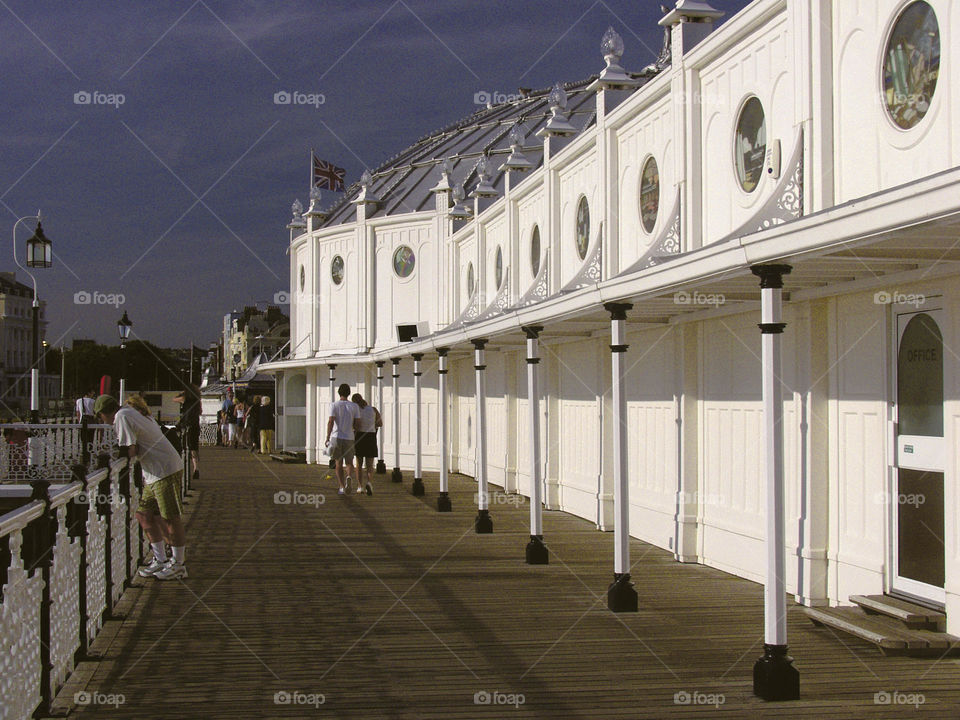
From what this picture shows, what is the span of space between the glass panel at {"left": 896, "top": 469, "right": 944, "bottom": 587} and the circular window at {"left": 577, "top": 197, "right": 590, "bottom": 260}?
755 centimetres

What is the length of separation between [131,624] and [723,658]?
4.71m

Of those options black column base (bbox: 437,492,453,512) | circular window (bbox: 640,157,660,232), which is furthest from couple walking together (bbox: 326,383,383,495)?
circular window (bbox: 640,157,660,232)

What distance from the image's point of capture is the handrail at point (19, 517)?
4621 millimetres

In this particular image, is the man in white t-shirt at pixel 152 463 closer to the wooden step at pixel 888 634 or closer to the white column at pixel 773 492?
the white column at pixel 773 492

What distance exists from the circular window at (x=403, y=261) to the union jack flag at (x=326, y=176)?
10.1 meters

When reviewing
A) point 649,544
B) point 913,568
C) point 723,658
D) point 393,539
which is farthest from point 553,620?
point 393,539

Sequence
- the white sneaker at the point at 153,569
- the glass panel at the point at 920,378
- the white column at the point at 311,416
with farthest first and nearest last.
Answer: the white column at the point at 311,416
the white sneaker at the point at 153,569
the glass panel at the point at 920,378

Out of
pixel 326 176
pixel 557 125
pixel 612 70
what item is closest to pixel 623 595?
pixel 612 70

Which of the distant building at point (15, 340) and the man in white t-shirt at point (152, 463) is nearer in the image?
the man in white t-shirt at point (152, 463)

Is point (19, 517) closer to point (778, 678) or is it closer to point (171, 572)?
point (778, 678)

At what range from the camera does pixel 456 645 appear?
7.48m

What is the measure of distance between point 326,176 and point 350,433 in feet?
68.0

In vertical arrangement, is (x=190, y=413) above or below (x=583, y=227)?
below

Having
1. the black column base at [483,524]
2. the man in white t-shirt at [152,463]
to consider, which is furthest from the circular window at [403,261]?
the man in white t-shirt at [152,463]
